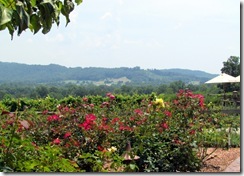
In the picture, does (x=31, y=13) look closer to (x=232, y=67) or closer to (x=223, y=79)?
(x=232, y=67)

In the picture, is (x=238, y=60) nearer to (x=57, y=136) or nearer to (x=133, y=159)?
(x=133, y=159)

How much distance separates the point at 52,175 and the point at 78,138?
4.00 feet

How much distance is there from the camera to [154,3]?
2.57 meters

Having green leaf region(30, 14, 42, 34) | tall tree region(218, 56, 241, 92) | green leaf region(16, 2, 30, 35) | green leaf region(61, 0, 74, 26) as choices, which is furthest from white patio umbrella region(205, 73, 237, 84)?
green leaf region(16, 2, 30, 35)

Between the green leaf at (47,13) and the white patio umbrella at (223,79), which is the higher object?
the green leaf at (47,13)

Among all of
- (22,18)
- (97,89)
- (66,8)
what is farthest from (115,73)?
(22,18)

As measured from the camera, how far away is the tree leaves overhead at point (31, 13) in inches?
43.8

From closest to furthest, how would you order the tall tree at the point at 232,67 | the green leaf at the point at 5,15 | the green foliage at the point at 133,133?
the green leaf at the point at 5,15
the tall tree at the point at 232,67
the green foliage at the point at 133,133

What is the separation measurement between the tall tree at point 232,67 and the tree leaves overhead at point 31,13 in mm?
1536

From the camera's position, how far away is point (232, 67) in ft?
8.90

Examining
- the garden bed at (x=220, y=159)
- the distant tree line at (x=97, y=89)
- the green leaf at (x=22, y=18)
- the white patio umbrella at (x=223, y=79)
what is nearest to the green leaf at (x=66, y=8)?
the green leaf at (x=22, y=18)

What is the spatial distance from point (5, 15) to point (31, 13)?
21cm

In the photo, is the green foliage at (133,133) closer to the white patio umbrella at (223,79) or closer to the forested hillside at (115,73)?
the forested hillside at (115,73)

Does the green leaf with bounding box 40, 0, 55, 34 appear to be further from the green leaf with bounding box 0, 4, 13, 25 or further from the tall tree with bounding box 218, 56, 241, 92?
the tall tree with bounding box 218, 56, 241, 92
